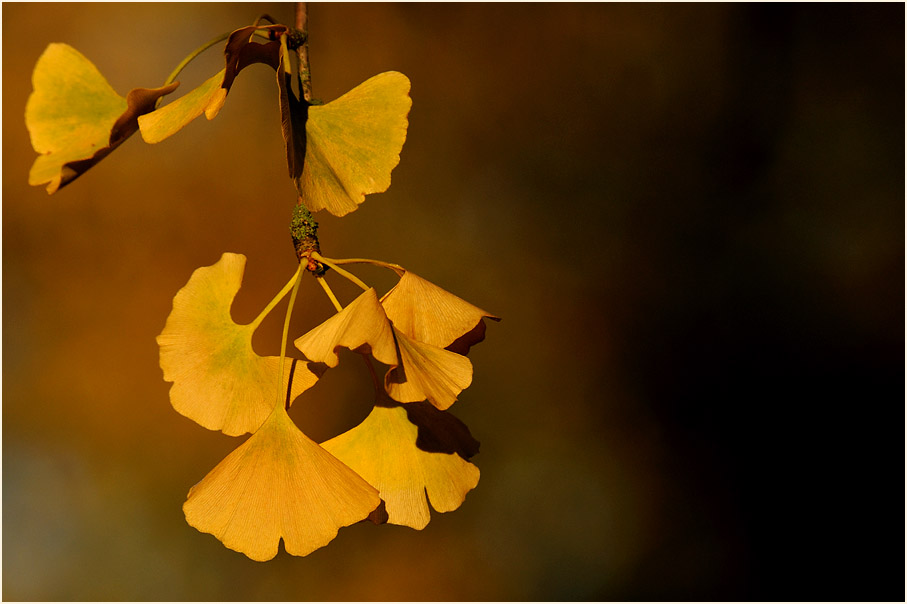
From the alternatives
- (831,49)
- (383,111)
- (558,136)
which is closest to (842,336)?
(831,49)

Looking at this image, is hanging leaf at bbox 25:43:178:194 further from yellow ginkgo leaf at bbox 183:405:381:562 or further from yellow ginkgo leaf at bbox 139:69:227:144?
yellow ginkgo leaf at bbox 183:405:381:562

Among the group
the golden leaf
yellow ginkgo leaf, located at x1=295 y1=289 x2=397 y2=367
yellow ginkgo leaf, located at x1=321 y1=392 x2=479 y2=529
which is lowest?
yellow ginkgo leaf, located at x1=321 y1=392 x2=479 y2=529

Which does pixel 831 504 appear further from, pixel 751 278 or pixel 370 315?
pixel 370 315

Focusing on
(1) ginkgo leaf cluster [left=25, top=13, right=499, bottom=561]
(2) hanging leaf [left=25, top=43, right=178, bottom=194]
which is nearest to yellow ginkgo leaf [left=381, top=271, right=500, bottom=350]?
(1) ginkgo leaf cluster [left=25, top=13, right=499, bottom=561]

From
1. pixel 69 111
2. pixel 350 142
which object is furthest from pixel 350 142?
pixel 69 111

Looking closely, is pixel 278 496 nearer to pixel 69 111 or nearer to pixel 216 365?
pixel 216 365

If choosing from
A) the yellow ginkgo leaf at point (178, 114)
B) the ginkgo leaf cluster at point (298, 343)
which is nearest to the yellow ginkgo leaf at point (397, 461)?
the ginkgo leaf cluster at point (298, 343)

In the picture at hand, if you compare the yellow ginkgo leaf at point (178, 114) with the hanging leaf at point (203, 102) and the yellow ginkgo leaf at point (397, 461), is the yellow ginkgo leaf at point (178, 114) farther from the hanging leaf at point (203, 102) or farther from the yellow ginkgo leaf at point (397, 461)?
the yellow ginkgo leaf at point (397, 461)
